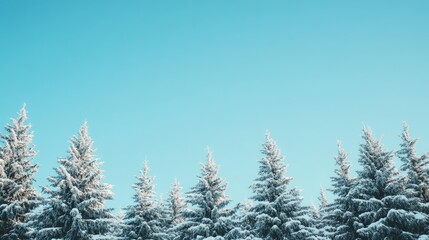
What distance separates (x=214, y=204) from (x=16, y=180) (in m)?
16.3

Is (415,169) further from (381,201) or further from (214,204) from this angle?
(214,204)

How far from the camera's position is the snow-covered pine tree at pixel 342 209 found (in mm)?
32375

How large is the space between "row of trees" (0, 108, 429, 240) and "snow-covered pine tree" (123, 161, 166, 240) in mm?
87

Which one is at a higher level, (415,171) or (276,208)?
(415,171)

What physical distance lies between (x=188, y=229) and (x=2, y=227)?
14365 mm

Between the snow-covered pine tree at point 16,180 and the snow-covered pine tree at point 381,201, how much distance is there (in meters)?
26.0

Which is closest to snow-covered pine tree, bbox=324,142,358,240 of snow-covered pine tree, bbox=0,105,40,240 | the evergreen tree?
the evergreen tree

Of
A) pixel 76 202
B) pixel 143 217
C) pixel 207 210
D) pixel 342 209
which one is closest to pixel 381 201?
pixel 342 209

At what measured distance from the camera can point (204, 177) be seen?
33250mm

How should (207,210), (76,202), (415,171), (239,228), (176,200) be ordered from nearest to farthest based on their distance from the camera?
1. (76,202)
2. (239,228)
3. (207,210)
4. (415,171)
5. (176,200)

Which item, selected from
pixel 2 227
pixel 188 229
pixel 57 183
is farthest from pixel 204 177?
pixel 2 227

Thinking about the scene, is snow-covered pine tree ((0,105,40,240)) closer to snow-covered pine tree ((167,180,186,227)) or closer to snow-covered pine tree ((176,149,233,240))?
snow-covered pine tree ((176,149,233,240))

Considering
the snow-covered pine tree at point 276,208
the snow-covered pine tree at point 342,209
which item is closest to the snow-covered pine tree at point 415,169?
the snow-covered pine tree at point 342,209

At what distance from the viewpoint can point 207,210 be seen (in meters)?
31.9
